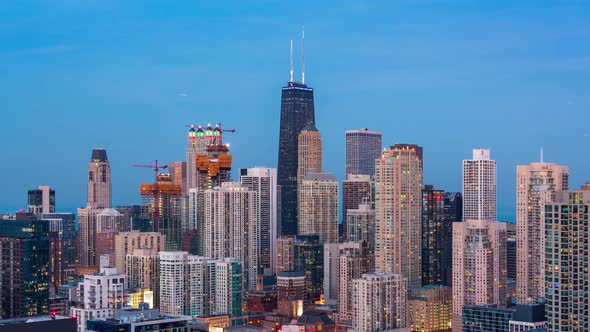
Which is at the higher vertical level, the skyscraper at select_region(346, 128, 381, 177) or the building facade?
the skyscraper at select_region(346, 128, 381, 177)

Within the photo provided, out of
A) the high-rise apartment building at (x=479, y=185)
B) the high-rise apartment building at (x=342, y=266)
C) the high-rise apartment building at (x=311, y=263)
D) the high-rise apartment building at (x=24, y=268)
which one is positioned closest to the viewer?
the high-rise apartment building at (x=24, y=268)

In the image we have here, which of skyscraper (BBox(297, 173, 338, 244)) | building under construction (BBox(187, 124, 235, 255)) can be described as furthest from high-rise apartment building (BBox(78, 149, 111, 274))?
skyscraper (BBox(297, 173, 338, 244))

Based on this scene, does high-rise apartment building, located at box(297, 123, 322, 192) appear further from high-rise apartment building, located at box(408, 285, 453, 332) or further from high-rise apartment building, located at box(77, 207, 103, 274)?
high-rise apartment building, located at box(408, 285, 453, 332)

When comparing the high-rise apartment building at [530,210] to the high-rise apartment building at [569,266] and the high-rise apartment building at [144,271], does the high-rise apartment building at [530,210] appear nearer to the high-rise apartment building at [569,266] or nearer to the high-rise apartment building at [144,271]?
the high-rise apartment building at [144,271]

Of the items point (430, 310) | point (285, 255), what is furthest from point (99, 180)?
point (430, 310)

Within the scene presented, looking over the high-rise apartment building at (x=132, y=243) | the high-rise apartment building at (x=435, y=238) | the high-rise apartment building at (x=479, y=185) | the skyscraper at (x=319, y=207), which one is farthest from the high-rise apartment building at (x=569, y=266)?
the skyscraper at (x=319, y=207)

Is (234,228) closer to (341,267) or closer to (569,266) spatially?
(341,267)
